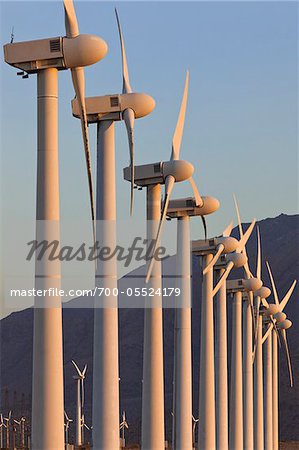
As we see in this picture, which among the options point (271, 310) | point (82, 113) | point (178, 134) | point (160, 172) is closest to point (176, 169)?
point (160, 172)

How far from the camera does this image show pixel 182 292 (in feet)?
227

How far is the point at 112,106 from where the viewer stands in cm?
5250

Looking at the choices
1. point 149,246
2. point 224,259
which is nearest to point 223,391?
point 224,259

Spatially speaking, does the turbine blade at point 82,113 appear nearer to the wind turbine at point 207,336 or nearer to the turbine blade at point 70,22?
the turbine blade at point 70,22

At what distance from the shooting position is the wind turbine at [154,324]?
6122 cm

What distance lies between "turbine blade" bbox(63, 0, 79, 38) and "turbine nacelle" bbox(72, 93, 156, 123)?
24.4ft

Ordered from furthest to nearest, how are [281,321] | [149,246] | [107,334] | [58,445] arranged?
[281,321], [149,246], [107,334], [58,445]

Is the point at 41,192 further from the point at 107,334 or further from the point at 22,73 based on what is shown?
the point at 107,334

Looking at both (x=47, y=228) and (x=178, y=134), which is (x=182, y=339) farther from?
(x=47, y=228)

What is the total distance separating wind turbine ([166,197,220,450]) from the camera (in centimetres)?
6762

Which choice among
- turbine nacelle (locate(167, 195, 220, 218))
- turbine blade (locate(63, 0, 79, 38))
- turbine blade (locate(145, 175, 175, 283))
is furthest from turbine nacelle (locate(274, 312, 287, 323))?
turbine blade (locate(63, 0, 79, 38))

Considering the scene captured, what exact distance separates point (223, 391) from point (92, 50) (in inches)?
1950

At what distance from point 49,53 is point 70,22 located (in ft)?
6.36

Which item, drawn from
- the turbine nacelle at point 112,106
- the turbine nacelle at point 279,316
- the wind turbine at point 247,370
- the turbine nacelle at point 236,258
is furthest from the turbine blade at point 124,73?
the turbine nacelle at point 279,316
